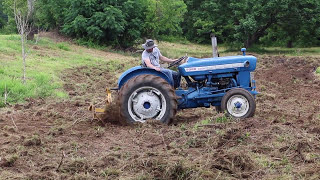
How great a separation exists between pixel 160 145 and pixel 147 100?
1.58m

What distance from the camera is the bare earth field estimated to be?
5.12 m

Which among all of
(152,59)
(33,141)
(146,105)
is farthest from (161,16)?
(33,141)

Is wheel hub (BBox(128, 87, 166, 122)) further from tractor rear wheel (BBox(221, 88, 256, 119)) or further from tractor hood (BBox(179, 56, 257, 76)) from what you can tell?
tractor rear wheel (BBox(221, 88, 256, 119))

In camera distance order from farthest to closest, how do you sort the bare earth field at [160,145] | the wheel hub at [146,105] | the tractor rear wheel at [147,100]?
1. the wheel hub at [146,105]
2. the tractor rear wheel at [147,100]
3. the bare earth field at [160,145]

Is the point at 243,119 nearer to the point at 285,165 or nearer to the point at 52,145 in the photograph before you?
the point at 285,165

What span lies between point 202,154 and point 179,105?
8.47ft

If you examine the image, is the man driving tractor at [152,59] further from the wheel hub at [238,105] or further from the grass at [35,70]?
the grass at [35,70]

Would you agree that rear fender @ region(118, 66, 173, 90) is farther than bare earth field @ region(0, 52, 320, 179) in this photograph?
Yes

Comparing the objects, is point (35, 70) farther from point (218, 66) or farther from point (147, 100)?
point (218, 66)

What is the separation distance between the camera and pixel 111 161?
5.58 m

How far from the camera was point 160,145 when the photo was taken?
6.43 meters

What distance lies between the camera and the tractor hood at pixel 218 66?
26.8 ft

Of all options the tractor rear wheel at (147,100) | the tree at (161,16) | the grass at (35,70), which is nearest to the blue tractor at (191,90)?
the tractor rear wheel at (147,100)

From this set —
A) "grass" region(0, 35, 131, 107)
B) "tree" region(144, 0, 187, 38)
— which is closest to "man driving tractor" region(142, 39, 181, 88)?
"grass" region(0, 35, 131, 107)
